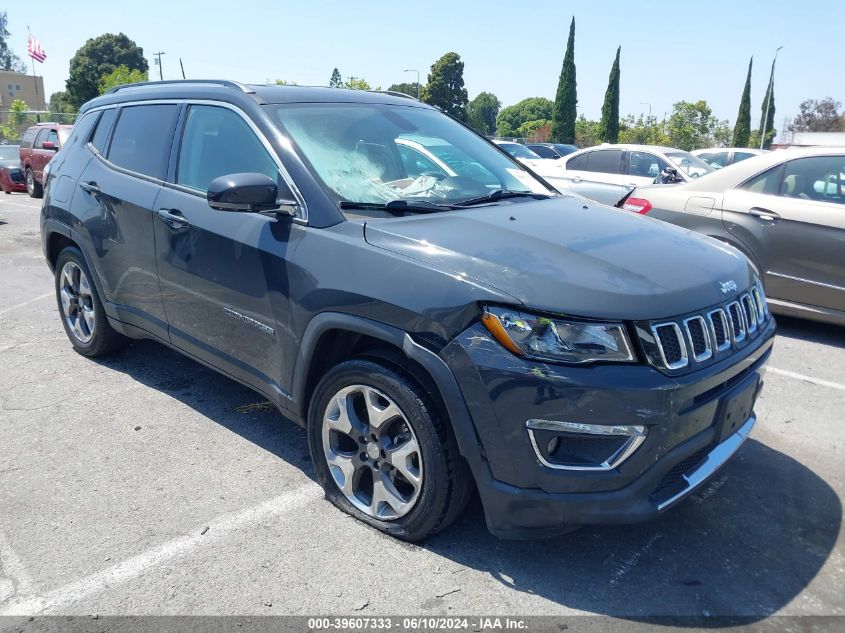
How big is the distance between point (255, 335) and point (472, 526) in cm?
135

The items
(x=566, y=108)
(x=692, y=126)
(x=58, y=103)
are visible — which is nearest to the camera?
(x=692, y=126)

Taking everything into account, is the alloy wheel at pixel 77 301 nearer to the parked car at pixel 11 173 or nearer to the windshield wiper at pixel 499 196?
the windshield wiper at pixel 499 196

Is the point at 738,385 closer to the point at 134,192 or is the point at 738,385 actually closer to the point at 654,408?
the point at 654,408

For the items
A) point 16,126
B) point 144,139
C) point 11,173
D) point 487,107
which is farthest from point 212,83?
point 487,107

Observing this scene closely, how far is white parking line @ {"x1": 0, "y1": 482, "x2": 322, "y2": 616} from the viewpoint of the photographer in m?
2.60

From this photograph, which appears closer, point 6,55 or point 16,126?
point 16,126

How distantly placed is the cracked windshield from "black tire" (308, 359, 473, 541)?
2.73 feet

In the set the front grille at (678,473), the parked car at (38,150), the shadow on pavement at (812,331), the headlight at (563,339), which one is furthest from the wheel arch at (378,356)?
the parked car at (38,150)

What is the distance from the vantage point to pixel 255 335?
11.0 feet

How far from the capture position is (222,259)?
11.3ft

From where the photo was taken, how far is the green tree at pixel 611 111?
44.5 m

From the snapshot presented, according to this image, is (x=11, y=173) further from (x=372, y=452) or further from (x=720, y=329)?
(x=720, y=329)

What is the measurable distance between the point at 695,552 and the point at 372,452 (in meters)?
1.41

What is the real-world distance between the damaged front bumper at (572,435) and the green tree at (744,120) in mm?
50213
